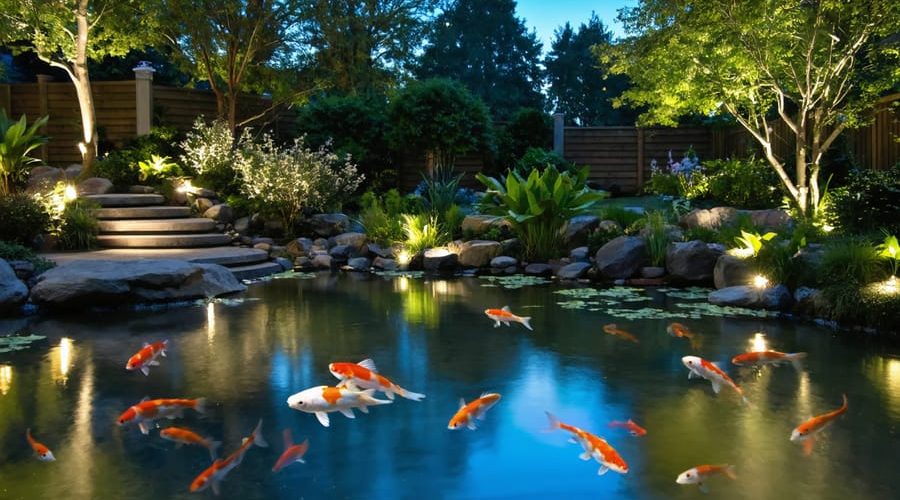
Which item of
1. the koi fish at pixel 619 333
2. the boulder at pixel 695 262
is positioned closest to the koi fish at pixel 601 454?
the koi fish at pixel 619 333

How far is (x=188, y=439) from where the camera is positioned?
11.0 feet

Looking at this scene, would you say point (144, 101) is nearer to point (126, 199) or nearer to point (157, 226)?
point (126, 199)

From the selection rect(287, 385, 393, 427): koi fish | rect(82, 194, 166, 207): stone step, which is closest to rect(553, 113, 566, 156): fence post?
rect(82, 194, 166, 207): stone step

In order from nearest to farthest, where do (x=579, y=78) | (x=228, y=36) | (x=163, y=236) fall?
(x=163, y=236), (x=228, y=36), (x=579, y=78)

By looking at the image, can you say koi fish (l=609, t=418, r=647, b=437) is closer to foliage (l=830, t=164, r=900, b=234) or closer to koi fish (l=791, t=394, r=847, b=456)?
koi fish (l=791, t=394, r=847, b=456)

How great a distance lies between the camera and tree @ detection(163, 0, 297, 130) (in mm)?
13977

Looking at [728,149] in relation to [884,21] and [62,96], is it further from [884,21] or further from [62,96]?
[62,96]

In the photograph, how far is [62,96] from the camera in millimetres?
15250

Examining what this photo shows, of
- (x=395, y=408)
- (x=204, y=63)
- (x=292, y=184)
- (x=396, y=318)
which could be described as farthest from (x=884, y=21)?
(x=204, y=63)

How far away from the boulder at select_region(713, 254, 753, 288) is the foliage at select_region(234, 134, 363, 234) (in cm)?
660

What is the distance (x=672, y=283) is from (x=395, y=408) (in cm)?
575

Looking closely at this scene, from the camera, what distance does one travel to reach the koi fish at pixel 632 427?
142 inches

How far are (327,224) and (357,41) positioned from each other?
492cm

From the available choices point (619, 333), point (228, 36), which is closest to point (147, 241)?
point (228, 36)
